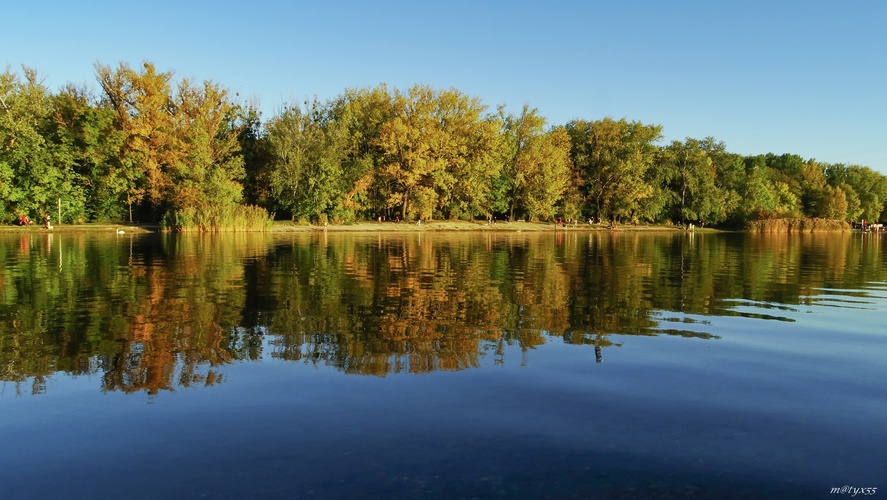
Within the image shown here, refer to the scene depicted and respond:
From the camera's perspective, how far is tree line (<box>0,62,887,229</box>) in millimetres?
69562

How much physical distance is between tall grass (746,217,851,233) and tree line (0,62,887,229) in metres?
3.87

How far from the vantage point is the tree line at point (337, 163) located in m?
69.6

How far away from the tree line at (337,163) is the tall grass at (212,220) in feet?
0.56

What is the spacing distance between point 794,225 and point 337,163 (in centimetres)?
8449

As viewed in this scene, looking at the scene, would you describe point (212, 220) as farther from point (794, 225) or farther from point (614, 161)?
point (794, 225)

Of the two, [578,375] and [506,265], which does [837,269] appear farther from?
[578,375]

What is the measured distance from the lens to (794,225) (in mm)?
113812

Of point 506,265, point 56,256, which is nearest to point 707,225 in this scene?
point 506,265

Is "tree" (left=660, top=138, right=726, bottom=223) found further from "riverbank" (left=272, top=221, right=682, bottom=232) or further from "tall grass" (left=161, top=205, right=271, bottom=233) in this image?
"tall grass" (left=161, top=205, right=271, bottom=233)

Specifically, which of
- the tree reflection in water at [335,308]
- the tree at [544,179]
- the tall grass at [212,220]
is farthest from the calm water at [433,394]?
the tree at [544,179]

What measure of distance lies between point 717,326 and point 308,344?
10105 mm

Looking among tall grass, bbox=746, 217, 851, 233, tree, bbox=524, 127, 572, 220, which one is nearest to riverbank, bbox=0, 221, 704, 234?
tree, bbox=524, 127, 572, 220

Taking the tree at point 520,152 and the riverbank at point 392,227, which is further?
the tree at point 520,152

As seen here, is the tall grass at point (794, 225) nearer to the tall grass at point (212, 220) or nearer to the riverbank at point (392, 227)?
the riverbank at point (392, 227)
